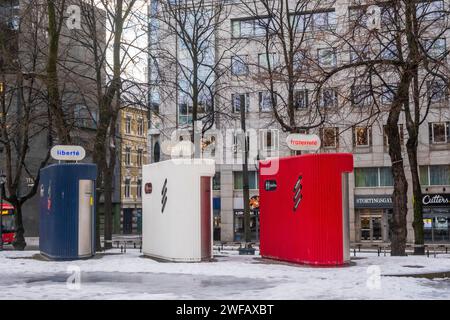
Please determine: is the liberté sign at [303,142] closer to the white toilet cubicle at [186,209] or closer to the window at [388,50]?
the white toilet cubicle at [186,209]

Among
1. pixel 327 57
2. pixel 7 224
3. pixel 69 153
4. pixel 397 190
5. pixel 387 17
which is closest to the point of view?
pixel 387 17

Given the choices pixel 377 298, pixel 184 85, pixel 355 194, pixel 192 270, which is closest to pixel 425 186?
pixel 355 194

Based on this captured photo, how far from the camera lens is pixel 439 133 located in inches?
1825

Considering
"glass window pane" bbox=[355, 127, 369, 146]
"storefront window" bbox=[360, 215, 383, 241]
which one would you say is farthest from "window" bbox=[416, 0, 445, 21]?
"storefront window" bbox=[360, 215, 383, 241]

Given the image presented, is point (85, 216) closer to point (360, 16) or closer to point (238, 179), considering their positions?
point (360, 16)

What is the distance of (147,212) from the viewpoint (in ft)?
66.9

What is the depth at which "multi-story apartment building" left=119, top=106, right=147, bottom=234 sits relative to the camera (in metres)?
67.9

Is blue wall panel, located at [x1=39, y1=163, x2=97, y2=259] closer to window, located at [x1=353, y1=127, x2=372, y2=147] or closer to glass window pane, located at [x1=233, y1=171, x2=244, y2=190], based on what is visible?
window, located at [x1=353, y1=127, x2=372, y2=147]

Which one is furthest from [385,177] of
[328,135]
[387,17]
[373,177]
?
[387,17]

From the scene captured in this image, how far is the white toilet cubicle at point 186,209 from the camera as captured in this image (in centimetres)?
1834

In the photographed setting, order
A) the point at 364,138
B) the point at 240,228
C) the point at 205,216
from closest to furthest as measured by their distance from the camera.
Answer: the point at 205,216 → the point at 364,138 → the point at 240,228

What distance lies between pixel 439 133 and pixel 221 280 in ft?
119
